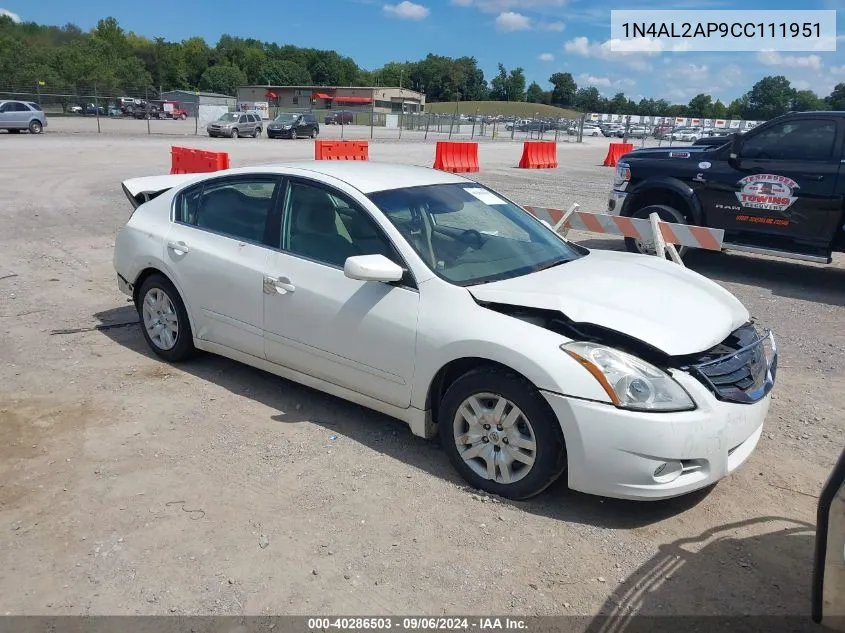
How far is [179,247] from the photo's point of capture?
522 cm

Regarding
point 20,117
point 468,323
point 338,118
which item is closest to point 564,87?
point 338,118

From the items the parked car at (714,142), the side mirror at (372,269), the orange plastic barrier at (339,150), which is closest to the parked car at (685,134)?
the orange plastic barrier at (339,150)

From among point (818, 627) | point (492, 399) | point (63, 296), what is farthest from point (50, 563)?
point (63, 296)

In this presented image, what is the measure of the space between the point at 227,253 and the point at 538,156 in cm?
2199

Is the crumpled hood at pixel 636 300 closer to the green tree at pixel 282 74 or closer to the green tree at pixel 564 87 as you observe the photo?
the green tree at pixel 282 74

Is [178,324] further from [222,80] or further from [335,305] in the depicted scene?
[222,80]

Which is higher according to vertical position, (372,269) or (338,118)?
(338,118)

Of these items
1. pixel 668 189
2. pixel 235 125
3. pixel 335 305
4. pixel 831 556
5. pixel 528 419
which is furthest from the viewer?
pixel 235 125

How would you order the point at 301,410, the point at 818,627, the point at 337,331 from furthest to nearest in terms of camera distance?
the point at 301,410 → the point at 337,331 → the point at 818,627

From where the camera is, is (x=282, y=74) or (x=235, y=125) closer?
(x=235, y=125)

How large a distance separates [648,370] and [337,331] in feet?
5.95

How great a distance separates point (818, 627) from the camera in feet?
9.51

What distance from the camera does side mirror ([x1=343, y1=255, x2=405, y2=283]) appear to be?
12.7 ft

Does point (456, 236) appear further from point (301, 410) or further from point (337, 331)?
point (301, 410)
